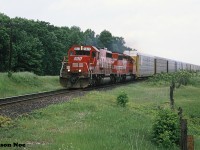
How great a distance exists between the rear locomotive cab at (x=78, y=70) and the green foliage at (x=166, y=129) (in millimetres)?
17621

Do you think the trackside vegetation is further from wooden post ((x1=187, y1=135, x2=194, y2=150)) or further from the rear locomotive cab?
the rear locomotive cab

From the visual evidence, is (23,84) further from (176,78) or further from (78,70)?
(176,78)

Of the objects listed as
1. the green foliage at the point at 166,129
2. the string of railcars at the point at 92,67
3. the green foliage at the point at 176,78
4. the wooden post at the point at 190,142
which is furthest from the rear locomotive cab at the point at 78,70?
the wooden post at the point at 190,142

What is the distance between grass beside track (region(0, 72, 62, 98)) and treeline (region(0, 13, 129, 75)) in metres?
28.7

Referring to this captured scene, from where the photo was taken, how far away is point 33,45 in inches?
3100

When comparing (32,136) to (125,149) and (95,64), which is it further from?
(95,64)

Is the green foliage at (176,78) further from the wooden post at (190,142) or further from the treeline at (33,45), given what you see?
the wooden post at (190,142)

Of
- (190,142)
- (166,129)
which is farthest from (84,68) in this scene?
(190,142)

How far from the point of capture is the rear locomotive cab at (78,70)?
29844 mm

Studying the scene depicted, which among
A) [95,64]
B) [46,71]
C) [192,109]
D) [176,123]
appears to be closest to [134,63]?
[95,64]

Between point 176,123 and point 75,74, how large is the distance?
18.6 meters

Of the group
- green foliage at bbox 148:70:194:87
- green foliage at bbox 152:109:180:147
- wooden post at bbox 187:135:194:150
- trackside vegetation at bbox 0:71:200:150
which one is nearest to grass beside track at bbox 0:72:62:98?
trackside vegetation at bbox 0:71:200:150

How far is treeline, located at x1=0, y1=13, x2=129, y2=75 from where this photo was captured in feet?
233

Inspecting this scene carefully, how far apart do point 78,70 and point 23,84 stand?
631cm
